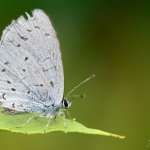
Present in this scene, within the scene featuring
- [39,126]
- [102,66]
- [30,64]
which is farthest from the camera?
[102,66]

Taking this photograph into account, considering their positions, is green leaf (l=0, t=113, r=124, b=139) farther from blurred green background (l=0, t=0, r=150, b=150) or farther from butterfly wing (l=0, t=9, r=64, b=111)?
blurred green background (l=0, t=0, r=150, b=150)

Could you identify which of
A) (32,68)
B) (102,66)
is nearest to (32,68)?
(32,68)

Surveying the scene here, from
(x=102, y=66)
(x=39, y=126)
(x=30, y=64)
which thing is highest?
(x=102, y=66)

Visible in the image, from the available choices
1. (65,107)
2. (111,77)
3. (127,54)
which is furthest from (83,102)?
(65,107)

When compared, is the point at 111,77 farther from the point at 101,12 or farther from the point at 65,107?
the point at 65,107

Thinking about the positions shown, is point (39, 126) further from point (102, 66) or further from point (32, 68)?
point (102, 66)

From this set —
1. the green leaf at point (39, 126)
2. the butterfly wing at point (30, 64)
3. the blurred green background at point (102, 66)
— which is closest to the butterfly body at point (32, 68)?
the butterfly wing at point (30, 64)

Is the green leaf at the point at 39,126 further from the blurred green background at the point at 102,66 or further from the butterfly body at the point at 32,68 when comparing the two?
the blurred green background at the point at 102,66

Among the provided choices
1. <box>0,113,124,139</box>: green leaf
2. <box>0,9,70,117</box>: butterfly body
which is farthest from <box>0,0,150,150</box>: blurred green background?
<box>0,113,124,139</box>: green leaf
